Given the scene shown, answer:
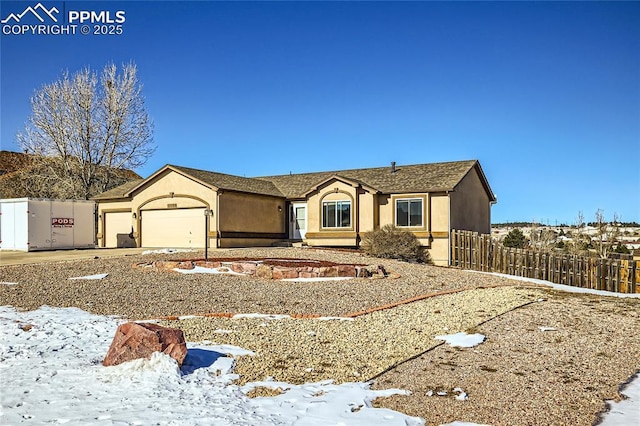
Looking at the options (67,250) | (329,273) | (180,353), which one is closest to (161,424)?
(180,353)

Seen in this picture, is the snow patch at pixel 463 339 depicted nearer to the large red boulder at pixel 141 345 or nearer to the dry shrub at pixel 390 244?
the large red boulder at pixel 141 345

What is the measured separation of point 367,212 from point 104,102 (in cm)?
2049

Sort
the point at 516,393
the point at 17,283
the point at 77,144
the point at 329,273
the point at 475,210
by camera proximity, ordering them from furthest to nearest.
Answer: the point at 77,144 → the point at 475,210 → the point at 329,273 → the point at 17,283 → the point at 516,393

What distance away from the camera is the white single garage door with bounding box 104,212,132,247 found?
1133 inches

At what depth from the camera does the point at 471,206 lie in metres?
26.7

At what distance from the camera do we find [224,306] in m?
10.5

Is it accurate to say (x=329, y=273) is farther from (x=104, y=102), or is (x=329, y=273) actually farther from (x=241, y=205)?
(x=104, y=102)

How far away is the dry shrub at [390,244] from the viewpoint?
21359 mm

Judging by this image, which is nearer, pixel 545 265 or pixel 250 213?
pixel 545 265

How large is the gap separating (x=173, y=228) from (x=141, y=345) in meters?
21.0

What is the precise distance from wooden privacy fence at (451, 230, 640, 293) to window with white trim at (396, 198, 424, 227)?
2.35m

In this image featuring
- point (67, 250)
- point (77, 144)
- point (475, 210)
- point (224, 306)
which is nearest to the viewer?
point (224, 306)

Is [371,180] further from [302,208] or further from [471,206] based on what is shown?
[471,206]

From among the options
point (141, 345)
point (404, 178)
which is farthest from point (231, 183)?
point (141, 345)
